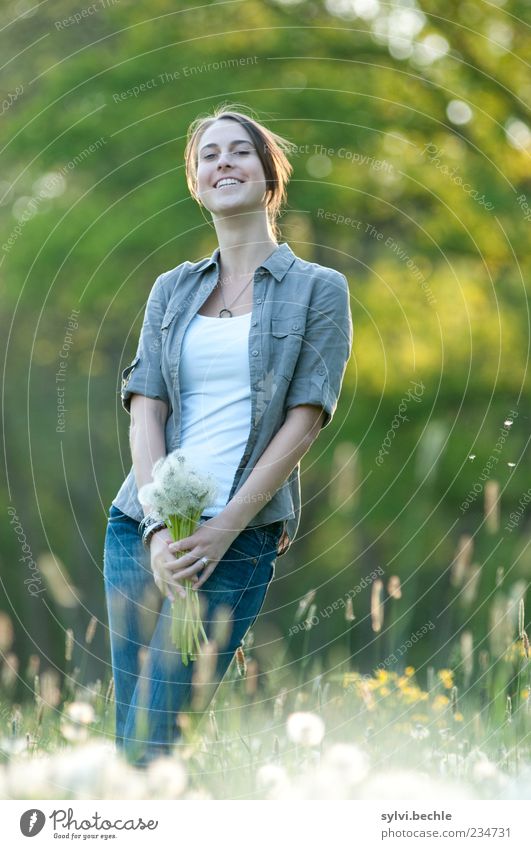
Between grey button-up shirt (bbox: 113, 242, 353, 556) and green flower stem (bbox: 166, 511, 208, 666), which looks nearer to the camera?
green flower stem (bbox: 166, 511, 208, 666)

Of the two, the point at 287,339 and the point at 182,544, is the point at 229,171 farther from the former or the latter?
the point at 182,544

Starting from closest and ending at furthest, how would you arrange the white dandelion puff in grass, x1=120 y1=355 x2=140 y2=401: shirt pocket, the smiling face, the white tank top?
the white dandelion puff in grass
the white tank top
the smiling face
x1=120 y1=355 x2=140 y2=401: shirt pocket

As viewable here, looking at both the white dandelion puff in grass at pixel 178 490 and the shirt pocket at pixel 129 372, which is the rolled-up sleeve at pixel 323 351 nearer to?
the white dandelion puff in grass at pixel 178 490

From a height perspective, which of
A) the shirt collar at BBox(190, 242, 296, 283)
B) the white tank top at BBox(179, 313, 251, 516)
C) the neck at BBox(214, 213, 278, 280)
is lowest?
the white tank top at BBox(179, 313, 251, 516)

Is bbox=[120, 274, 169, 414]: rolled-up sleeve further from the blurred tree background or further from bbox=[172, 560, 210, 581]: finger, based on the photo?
the blurred tree background

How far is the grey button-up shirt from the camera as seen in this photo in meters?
3.73

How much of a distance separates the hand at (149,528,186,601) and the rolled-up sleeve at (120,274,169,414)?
0.50 meters

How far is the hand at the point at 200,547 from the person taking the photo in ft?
11.8

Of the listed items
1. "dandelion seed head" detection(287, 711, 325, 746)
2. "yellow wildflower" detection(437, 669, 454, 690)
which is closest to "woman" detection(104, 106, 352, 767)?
"dandelion seed head" detection(287, 711, 325, 746)

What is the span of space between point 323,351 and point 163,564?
2.86 ft

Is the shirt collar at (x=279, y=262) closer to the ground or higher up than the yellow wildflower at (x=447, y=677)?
higher up

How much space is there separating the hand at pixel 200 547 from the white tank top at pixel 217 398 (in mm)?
86

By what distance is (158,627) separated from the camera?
3676 mm

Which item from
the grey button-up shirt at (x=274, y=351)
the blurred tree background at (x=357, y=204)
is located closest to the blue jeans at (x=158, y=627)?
the grey button-up shirt at (x=274, y=351)
